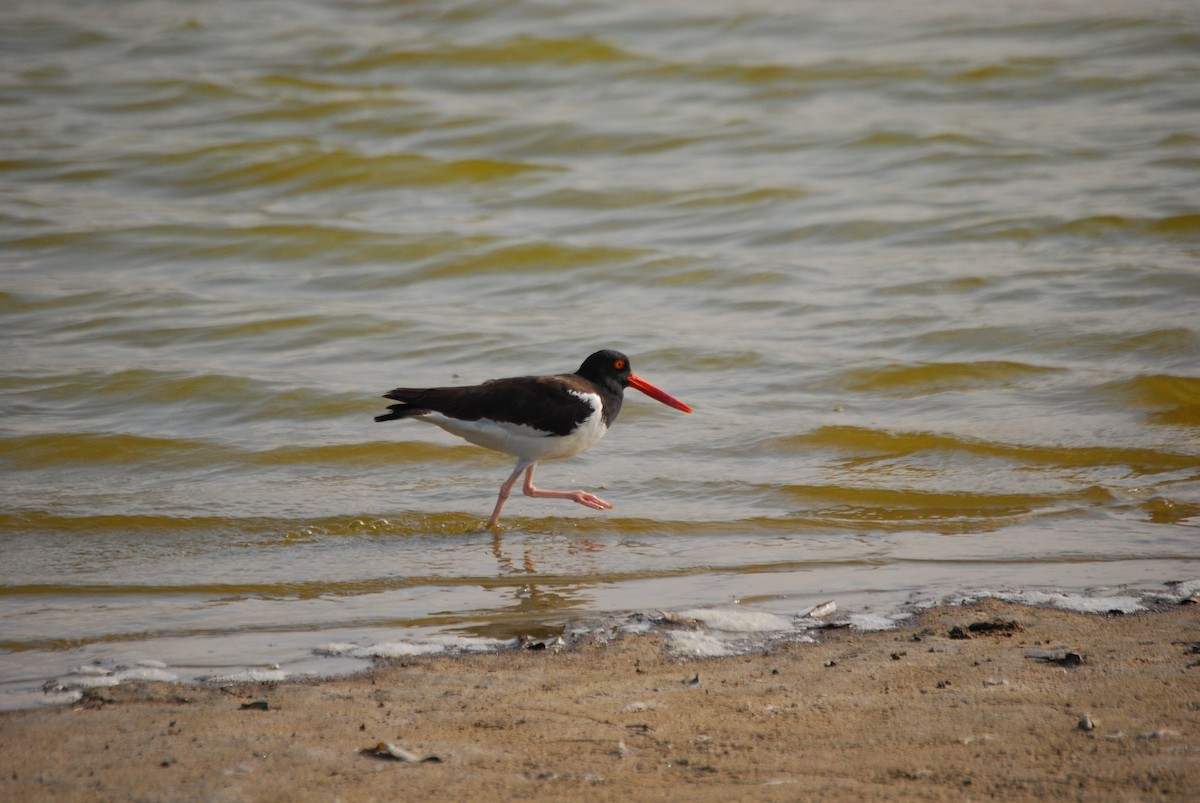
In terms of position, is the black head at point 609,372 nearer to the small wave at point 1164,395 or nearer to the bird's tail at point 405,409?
the bird's tail at point 405,409

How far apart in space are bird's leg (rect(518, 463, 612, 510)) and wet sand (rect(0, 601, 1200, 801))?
83.3 inches

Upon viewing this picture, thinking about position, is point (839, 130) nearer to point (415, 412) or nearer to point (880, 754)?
point (415, 412)

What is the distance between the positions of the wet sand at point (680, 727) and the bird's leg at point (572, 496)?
83.3 inches

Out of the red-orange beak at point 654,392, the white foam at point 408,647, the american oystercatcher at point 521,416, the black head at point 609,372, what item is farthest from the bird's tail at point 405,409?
the white foam at point 408,647

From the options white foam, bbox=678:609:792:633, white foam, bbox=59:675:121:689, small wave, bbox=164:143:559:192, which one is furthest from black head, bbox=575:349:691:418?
small wave, bbox=164:143:559:192

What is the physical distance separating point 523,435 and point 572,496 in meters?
0.43

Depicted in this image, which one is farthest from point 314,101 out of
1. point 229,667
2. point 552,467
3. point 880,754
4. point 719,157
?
point 880,754

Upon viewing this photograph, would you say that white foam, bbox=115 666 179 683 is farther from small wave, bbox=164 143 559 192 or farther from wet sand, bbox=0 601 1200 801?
small wave, bbox=164 143 559 192

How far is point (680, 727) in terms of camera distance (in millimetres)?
3811

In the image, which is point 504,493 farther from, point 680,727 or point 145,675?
point 680,727

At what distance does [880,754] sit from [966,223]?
30.9ft

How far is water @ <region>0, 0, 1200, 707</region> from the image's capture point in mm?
5723

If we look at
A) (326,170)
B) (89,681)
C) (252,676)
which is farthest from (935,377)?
(326,170)

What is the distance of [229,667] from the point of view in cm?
449
